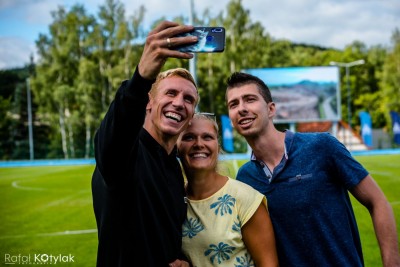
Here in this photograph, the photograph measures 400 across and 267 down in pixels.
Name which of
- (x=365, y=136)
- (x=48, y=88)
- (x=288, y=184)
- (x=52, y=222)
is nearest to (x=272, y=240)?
(x=288, y=184)

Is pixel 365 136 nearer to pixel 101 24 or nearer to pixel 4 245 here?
pixel 101 24

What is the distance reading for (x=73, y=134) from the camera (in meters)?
43.6

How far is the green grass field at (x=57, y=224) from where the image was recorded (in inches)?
291

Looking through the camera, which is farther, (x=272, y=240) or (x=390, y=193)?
(x=390, y=193)

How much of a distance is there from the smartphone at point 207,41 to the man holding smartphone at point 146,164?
0.16ft

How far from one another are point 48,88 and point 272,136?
144ft

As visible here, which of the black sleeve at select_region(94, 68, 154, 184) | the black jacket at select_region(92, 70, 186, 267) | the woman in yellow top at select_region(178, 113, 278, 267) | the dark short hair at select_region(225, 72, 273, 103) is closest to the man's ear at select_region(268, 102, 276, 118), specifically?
the dark short hair at select_region(225, 72, 273, 103)

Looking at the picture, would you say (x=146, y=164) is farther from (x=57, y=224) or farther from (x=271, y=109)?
(x=57, y=224)

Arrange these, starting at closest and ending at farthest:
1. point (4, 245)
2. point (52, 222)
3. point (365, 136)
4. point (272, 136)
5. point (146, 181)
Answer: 1. point (146, 181)
2. point (272, 136)
3. point (4, 245)
4. point (52, 222)
5. point (365, 136)

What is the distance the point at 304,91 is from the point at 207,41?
3392 cm

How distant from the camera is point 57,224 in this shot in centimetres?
1034

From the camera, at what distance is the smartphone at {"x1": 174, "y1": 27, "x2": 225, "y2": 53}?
1.93 meters

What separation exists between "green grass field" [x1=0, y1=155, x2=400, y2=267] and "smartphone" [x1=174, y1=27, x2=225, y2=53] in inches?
45.6

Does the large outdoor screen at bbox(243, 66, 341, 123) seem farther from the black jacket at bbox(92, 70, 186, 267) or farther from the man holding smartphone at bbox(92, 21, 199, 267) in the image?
the black jacket at bbox(92, 70, 186, 267)
